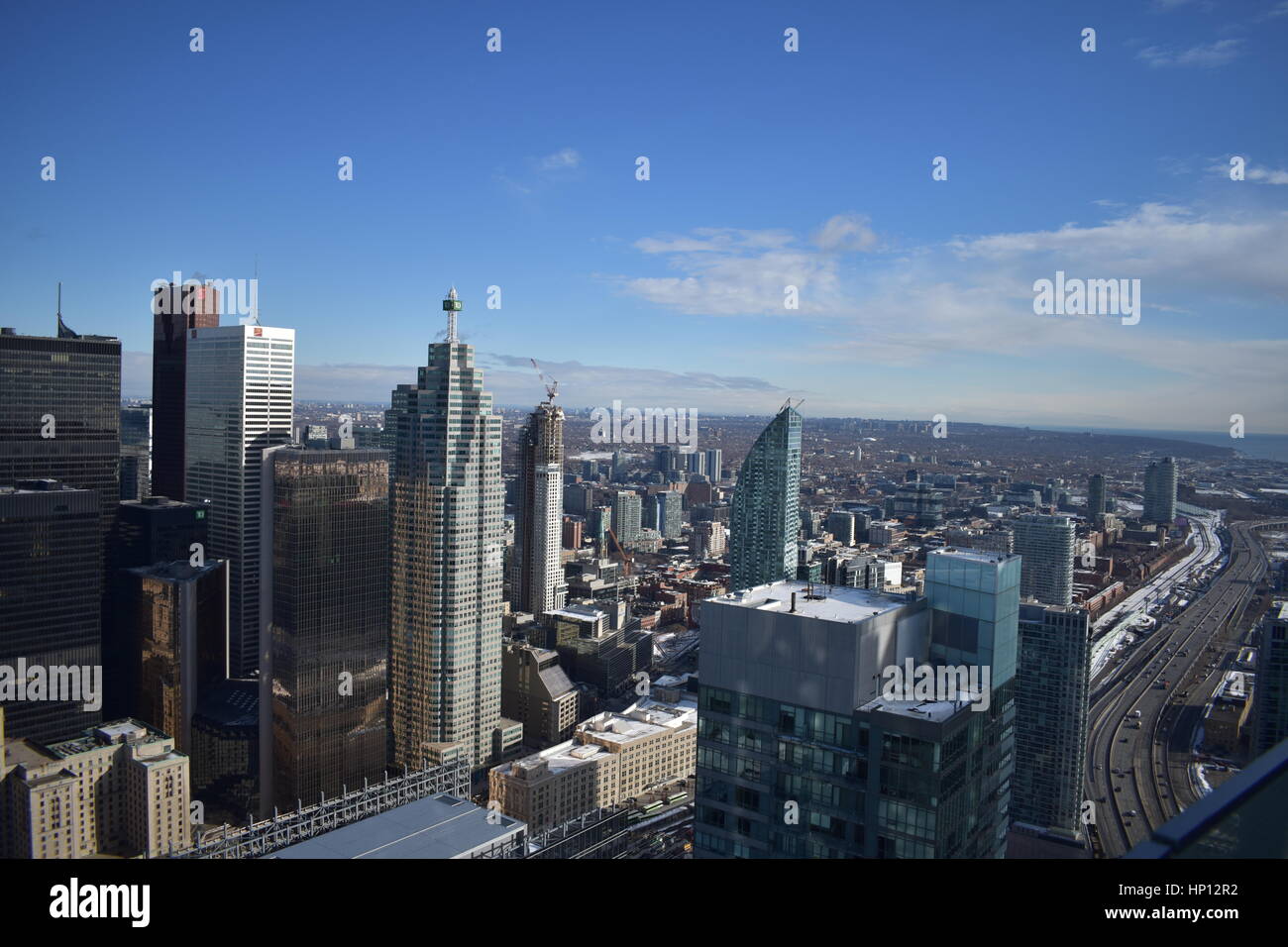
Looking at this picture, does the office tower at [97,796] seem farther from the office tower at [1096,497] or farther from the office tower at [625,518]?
the office tower at [1096,497]

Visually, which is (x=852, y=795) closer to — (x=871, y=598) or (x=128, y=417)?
(x=871, y=598)

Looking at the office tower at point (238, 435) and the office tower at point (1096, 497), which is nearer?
the office tower at point (238, 435)

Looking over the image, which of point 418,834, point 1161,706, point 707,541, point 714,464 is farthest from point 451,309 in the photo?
point 714,464

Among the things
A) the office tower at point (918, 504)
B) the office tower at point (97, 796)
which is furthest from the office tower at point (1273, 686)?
the office tower at point (918, 504)

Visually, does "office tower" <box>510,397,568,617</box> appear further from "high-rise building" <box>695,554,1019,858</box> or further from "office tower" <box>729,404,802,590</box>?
"high-rise building" <box>695,554,1019,858</box>

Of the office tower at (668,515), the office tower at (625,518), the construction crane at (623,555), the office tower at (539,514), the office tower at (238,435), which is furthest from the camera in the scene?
the office tower at (668,515)
